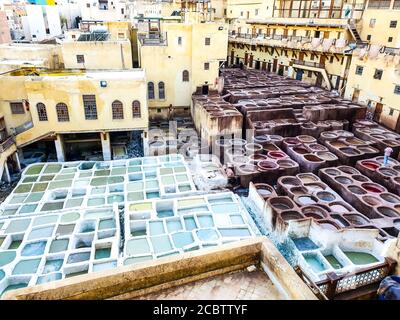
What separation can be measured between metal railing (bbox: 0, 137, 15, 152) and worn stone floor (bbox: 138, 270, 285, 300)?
724 inches


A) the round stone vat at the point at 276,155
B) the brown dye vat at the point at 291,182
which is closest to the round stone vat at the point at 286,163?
the round stone vat at the point at 276,155

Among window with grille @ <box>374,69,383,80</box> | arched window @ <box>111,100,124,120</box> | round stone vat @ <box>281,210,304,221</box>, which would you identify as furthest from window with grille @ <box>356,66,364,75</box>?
arched window @ <box>111,100,124,120</box>

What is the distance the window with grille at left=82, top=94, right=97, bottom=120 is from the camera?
21.8m

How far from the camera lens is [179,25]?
90.4 feet

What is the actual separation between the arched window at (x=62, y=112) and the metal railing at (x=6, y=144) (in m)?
3.26

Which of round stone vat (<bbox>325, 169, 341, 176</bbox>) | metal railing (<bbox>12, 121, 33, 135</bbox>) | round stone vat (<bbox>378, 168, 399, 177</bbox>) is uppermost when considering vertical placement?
metal railing (<bbox>12, 121, 33, 135</bbox>)

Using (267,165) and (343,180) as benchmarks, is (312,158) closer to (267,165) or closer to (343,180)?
(343,180)

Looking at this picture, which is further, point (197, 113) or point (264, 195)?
point (197, 113)

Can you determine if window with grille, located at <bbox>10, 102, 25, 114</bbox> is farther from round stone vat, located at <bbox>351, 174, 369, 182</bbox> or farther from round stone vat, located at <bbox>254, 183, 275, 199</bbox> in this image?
round stone vat, located at <bbox>351, 174, 369, 182</bbox>

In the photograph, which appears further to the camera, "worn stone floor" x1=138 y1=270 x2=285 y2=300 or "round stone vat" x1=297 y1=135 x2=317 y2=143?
"round stone vat" x1=297 y1=135 x2=317 y2=143

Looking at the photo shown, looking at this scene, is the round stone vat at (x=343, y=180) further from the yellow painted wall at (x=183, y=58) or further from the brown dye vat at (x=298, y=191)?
the yellow painted wall at (x=183, y=58)
